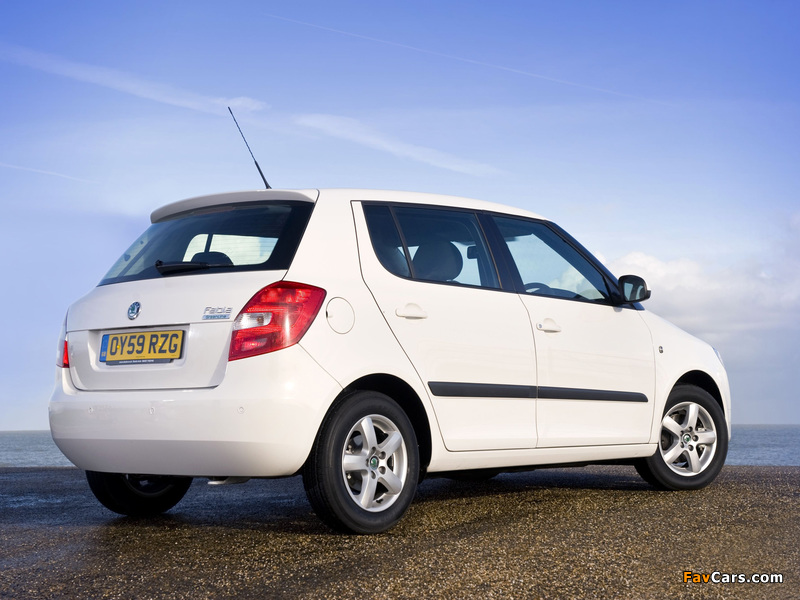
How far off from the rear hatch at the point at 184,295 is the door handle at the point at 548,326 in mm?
1695

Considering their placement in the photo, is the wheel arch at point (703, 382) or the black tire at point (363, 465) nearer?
the black tire at point (363, 465)

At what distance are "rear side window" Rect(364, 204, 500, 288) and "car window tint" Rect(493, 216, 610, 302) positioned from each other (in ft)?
0.95

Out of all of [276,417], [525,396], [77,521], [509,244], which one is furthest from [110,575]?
[509,244]

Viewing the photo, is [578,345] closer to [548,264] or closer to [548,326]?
[548,326]

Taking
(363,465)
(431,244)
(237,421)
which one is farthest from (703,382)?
(237,421)

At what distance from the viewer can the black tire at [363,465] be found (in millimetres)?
4500

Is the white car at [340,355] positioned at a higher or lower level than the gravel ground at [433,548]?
higher

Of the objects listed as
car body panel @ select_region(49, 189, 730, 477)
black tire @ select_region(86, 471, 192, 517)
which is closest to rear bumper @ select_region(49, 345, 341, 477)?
car body panel @ select_region(49, 189, 730, 477)

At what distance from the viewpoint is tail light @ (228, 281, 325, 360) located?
4.40m

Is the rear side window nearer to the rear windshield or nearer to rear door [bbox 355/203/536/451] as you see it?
rear door [bbox 355/203/536/451]

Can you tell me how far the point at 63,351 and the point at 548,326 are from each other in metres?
2.86

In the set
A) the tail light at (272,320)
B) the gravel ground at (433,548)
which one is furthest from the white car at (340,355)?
the gravel ground at (433,548)

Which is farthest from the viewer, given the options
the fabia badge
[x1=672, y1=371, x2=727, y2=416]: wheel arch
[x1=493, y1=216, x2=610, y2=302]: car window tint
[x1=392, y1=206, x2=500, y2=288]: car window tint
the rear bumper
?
[x1=672, y1=371, x2=727, y2=416]: wheel arch

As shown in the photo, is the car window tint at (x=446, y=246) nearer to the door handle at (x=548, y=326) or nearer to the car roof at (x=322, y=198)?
the car roof at (x=322, y=198)
